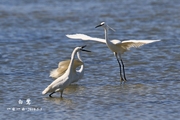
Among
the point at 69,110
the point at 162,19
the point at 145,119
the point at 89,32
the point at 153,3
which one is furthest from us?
the point at 153,3

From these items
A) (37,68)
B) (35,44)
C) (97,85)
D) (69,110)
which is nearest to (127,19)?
(35,44)

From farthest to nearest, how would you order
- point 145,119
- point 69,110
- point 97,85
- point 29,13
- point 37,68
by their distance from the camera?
point 29,13 → point 37,68 → point 97,85 → point 69,110 → point 145,119

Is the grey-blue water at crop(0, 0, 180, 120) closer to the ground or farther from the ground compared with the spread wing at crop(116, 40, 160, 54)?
closer to the ground

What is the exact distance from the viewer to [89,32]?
2220 cm

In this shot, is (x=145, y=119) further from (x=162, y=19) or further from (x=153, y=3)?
(x=153, y=3)

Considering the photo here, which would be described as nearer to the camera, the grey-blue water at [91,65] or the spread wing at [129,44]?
the grey-blue water at [91,65]

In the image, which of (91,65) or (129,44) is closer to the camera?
(129,44)

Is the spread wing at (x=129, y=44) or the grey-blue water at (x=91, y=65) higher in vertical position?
the spread wing at (x=129, y=44)

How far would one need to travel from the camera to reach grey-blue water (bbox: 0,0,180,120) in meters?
10.8

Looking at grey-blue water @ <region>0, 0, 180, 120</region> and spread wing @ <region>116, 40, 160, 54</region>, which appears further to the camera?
spread wing @ <region>116, 40, 160, 54</region>

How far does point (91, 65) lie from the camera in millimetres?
15609

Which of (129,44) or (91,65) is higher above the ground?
(129,44)

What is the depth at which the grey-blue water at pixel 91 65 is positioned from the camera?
1080 cm

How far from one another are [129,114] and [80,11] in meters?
18.9
